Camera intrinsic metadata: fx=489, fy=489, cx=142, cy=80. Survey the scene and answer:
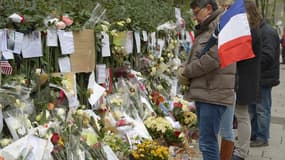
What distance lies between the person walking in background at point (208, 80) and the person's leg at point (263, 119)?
6.80 ft

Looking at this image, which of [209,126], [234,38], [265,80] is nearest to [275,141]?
[265,80]

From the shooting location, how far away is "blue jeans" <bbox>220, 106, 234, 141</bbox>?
4.34 metres

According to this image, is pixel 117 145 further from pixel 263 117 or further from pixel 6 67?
pixel 263 117

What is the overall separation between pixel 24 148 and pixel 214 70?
→ 65.4 inches

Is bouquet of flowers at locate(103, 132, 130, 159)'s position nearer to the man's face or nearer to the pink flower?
the pink flower

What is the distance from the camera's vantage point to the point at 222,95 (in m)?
4.04

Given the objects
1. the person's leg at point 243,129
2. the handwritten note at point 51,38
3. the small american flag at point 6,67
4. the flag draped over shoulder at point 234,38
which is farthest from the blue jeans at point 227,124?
the small american flag at point 6,67

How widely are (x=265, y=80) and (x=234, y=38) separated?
7.70ft

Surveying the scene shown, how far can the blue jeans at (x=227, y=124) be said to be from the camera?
4.34m

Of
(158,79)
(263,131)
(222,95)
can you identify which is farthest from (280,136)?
(222,95)

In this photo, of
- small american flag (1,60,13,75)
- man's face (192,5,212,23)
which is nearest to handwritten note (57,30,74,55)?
small american flag (1,60,13,75)

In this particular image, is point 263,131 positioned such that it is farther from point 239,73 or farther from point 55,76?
point 55,76

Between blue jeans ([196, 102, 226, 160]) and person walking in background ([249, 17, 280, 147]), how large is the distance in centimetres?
195

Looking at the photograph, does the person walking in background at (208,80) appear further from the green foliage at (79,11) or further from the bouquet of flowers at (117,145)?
the green foliage at (79,11)
